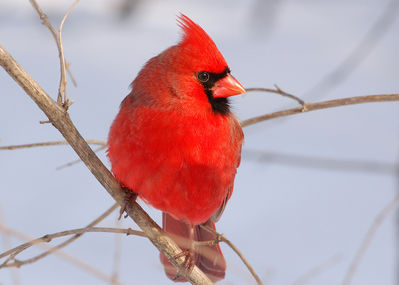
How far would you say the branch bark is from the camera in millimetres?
1501

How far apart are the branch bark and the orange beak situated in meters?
0.49

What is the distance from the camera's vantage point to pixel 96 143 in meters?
1.92

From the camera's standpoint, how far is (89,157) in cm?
158

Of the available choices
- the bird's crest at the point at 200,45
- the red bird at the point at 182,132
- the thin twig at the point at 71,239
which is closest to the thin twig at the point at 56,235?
the thin twig at the point at 71,239

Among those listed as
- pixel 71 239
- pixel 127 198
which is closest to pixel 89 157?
pixel 127 198

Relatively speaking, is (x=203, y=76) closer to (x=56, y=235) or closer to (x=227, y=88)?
(x=227, y=88)

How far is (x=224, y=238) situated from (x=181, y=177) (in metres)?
0.29

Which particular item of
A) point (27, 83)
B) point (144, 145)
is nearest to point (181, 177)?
point (144, 145)

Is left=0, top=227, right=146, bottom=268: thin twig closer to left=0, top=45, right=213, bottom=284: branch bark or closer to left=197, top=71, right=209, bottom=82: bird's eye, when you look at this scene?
left=0, top=45, right=213, bottom=284: branch bark

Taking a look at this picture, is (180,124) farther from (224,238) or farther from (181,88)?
(224,238)

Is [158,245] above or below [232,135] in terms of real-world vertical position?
below

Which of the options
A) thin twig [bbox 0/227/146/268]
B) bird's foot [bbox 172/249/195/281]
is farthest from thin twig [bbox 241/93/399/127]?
thin twig [bbox 0/227/146/268]

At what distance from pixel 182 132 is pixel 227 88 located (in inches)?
10.6

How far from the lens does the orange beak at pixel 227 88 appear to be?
1840 millimetres
